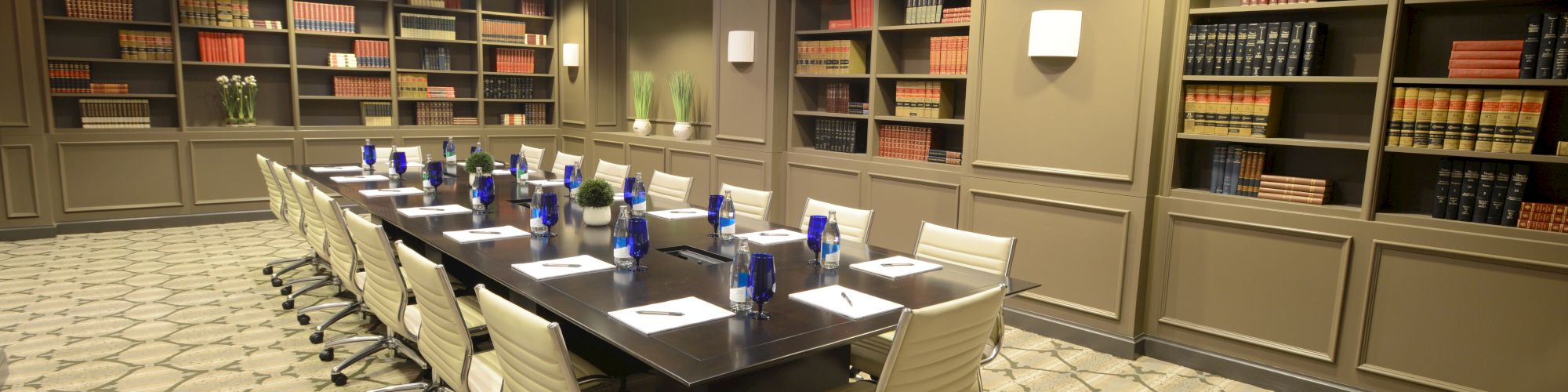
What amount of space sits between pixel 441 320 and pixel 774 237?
137 centimetres

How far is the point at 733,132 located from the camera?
258 inches

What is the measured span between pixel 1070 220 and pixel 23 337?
507 cm

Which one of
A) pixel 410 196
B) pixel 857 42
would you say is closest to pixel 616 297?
pixel 410 196

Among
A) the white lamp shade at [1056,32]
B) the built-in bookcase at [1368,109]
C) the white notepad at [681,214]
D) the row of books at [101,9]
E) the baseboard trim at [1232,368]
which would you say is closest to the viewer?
the built-in bookcase at [1368,109]

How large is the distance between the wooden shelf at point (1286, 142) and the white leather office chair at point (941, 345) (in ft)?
7.24

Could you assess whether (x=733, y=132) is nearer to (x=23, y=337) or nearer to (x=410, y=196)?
(x=410, y=196)

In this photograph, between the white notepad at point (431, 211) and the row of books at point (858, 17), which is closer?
the white notepad at point (431, 211)

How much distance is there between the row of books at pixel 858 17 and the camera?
5.63 meters

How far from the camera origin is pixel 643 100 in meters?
8.00

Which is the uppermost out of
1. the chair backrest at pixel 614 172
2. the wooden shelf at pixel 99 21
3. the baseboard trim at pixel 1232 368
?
the wooden shelf at pixel 99 21

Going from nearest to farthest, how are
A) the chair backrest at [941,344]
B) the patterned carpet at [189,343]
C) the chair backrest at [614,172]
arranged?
the chair backrest at [941,344]
the patterned carpet at [189,343]
the chair backrest at [614,172]

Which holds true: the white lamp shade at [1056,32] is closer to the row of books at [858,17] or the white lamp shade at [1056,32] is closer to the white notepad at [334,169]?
the row of books at [858,17]

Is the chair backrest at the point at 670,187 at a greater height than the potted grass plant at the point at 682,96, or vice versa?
the potted grass plant at the point at 682,96

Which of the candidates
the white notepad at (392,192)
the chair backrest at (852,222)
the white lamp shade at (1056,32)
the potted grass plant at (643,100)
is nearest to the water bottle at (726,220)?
the chair backrest at (852,222)
